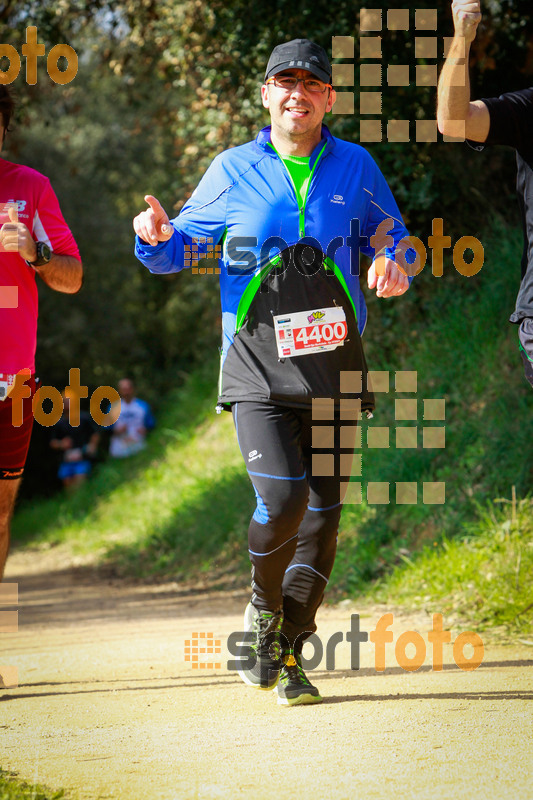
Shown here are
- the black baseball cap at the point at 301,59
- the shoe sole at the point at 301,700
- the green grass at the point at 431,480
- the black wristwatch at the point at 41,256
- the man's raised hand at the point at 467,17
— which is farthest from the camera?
the green grass at the point at 431,480

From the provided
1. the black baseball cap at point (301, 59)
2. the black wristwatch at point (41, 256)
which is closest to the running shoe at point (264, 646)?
the black wristwatch at point (41, 256)

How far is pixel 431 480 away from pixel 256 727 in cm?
414

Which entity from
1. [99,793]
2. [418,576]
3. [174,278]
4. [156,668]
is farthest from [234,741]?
[174,278]

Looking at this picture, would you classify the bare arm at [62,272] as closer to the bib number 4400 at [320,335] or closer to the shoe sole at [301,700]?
the bib number 4400 at [320,335]

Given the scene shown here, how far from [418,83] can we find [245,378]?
18.1ft

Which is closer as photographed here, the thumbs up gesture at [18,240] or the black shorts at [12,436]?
the thumbs up gesture at [18,240]

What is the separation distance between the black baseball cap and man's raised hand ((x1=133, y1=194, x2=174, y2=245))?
0.77 metres

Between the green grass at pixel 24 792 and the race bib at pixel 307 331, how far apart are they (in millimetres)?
1835

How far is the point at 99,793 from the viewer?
308 centimetres

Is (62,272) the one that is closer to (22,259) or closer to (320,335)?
(22,259)

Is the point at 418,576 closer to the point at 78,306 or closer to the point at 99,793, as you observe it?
the point at 99,793

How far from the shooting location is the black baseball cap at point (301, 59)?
4082mm

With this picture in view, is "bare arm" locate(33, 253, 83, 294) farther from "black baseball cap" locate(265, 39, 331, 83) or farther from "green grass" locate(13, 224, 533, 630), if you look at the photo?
"green grass" locate(13, 224, 533, 630)

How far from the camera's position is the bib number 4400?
13.0 feet
